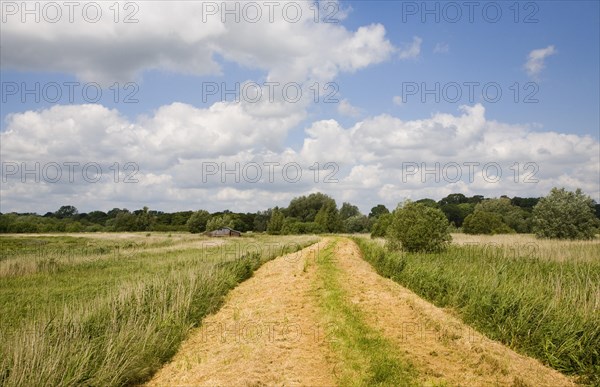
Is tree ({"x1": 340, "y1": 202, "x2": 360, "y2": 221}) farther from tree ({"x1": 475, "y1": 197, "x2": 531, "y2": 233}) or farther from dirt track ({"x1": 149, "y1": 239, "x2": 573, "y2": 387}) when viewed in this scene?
dirt track ({"x1": 149, "y1": 239, "x2": 573, "y2": 387})

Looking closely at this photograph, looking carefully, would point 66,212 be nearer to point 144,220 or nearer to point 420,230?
point 144,220

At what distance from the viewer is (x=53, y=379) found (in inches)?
268

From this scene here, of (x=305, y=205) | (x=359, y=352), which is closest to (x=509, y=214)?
(x=305, y=205)

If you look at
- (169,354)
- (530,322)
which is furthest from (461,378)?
(169,354)

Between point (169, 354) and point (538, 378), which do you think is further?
point (169, 354)

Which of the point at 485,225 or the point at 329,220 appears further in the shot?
the point at 329,220

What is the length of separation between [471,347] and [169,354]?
614 centimetres

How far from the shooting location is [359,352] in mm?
7391

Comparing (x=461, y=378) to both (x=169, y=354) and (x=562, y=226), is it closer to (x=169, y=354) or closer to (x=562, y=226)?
(x=169, y=354)

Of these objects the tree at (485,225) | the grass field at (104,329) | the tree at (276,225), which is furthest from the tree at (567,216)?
the tree at (276,225)

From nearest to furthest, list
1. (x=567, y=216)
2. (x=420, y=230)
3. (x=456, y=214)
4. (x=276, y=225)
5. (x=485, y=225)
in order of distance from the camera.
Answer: (x=420, y=230) → (x=567, y=216) → (x=485, y=225) → (x=276, y=225) → (x=456, y=214)

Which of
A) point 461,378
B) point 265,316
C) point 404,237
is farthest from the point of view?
point 404,237

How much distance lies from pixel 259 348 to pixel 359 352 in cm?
195

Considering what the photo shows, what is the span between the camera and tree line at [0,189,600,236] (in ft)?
211
